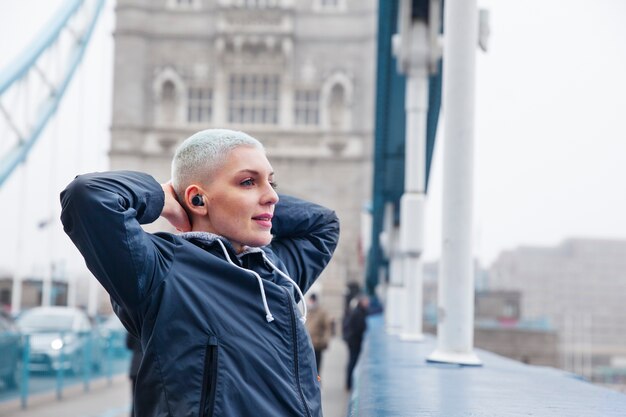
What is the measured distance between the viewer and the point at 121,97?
34.8 m

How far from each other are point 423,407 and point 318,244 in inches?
23.5

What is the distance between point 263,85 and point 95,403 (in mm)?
27236

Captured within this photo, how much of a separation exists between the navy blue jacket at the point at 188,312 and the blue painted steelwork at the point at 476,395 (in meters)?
0.73

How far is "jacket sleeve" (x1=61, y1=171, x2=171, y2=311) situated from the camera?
1534mm

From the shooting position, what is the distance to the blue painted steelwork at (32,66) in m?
16.2

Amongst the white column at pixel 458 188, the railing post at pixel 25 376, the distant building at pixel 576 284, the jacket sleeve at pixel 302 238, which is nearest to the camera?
the jacket sleeve at pixel 302 238

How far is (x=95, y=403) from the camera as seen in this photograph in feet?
30.3

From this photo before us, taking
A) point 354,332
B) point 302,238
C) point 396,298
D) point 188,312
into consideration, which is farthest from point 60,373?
point 188,312

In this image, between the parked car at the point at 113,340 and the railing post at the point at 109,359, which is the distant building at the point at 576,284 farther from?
the railing post at the point at 109,359

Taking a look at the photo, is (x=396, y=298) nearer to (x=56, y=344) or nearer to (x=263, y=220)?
(x=56, y=344)

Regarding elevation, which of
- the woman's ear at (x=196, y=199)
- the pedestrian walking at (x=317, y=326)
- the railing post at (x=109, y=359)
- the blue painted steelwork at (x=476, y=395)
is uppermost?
the woman's ear at (x=196, y=199)

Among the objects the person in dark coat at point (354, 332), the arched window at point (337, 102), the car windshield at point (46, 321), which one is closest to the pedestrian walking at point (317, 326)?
the person in dark coat at point (354, 332)

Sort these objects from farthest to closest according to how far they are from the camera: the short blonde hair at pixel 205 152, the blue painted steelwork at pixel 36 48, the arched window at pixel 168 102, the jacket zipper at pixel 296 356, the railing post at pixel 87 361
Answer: the arched window at pixel 168 102
the blue painted steelwork at pixel 36 48
the railing post at pixel 87 361
the short blonde hair at pixel 205 152
the jacket zipper at pixel 296 356

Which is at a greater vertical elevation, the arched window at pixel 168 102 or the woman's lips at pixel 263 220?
the arched window at pixel 168 102
